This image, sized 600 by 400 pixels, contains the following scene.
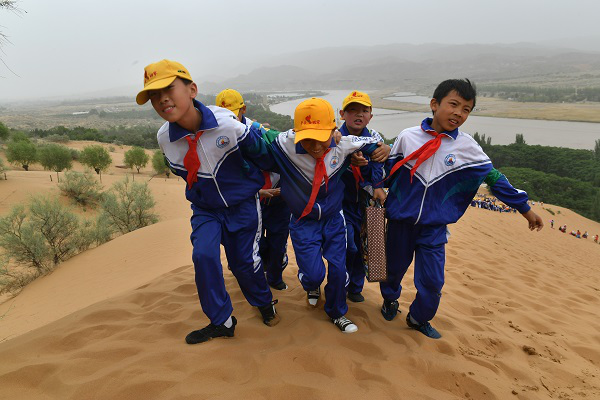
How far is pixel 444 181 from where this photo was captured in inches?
111

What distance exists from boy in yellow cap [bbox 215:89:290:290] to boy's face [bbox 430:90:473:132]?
1.62 metres

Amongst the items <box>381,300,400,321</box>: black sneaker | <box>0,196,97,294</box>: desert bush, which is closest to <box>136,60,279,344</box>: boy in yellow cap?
<box>381,300,400,321</box>: black sneaker

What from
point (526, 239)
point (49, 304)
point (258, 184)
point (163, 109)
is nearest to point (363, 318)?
point (258, 184)

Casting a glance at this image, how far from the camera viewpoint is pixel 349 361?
2.44 metres

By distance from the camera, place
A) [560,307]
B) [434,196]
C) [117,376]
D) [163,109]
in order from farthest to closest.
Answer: [560,307], [434,196], [163,109], [117,376]

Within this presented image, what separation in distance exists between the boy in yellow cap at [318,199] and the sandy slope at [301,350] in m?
0.41

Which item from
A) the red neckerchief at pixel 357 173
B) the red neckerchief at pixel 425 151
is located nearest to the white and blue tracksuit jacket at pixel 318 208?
the red neckerchief at pixel 357 173

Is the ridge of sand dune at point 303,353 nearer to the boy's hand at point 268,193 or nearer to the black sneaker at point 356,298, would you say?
the black sneaker at point 356,298

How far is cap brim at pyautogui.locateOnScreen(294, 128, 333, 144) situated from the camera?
2551 millimetres

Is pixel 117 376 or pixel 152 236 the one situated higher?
pixel 117 376

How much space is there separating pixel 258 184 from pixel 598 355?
11.3 ft

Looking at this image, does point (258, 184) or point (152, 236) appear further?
point (152, 236)

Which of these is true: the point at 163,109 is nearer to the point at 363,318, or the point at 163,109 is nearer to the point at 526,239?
the point at 363,318

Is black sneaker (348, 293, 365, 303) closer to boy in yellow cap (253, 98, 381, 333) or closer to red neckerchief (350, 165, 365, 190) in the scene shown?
boy in yellow cap (253, 98, 381, 333)
